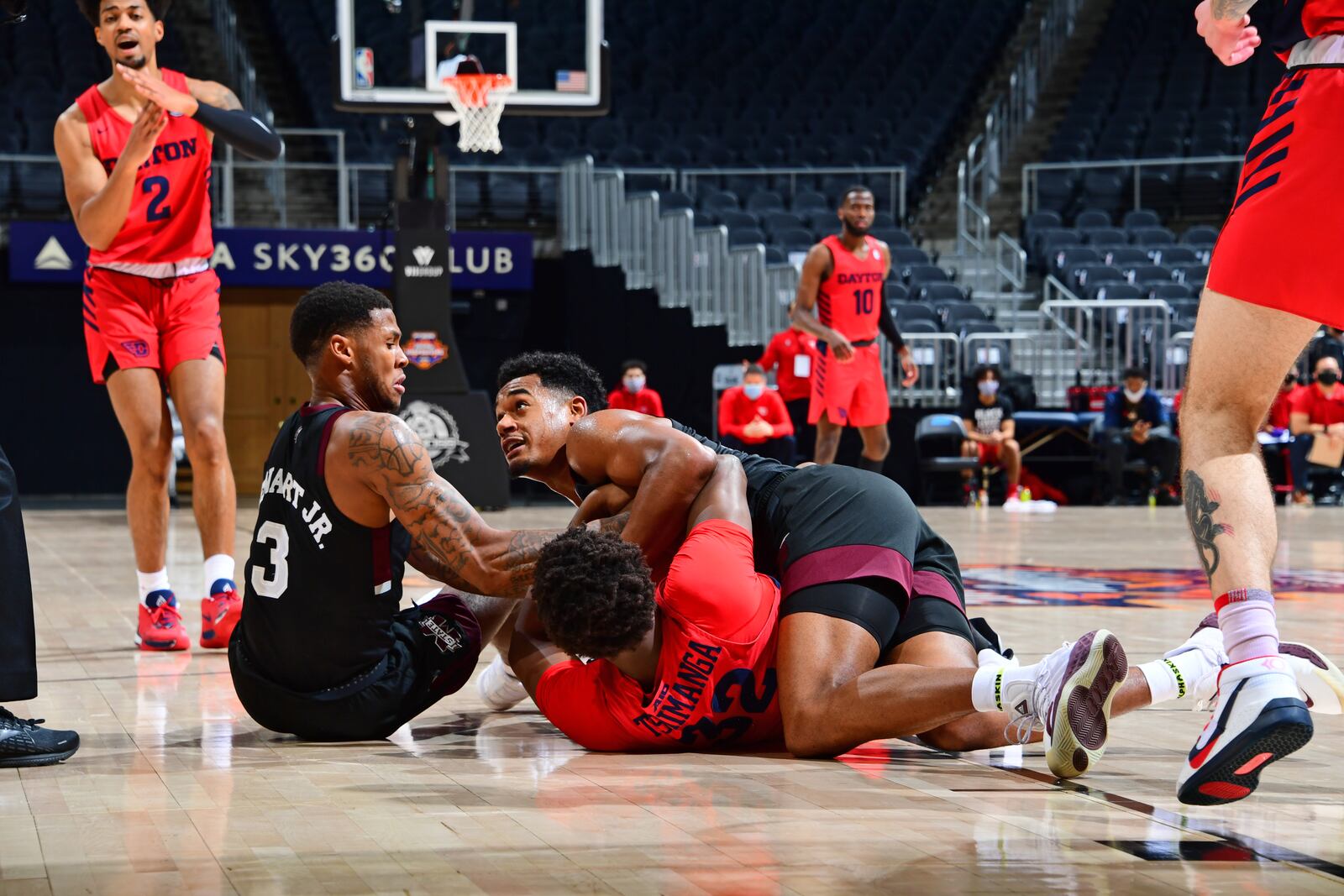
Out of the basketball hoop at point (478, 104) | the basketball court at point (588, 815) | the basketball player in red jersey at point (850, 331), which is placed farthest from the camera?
the basketball hoop at point (478, 104)

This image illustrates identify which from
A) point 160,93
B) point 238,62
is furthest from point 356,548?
point 238,62

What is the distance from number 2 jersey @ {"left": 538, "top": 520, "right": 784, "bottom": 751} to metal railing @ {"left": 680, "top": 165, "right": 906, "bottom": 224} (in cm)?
1479

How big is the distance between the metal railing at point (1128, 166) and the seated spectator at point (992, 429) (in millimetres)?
4465

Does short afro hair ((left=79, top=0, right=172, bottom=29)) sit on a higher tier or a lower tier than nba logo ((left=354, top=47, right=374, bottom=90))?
lower

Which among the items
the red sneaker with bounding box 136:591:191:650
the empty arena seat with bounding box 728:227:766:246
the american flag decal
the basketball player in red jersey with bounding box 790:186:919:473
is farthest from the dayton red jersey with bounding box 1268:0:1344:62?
the empty arena seat with bounding box 728:227:766:246

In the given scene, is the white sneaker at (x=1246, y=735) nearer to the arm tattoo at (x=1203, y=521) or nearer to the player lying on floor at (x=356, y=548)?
the arm tattoo at (x=1203, y=521)

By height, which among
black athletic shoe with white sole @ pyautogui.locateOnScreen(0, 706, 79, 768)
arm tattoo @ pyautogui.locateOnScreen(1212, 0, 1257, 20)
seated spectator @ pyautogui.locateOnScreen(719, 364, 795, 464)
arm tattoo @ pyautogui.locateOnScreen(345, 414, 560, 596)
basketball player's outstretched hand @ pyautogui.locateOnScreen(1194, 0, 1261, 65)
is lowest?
seated spectator @ pyautogui.locateOnScreen(719, 364, 795, 464)

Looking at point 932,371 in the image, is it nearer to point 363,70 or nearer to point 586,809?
point 363,70

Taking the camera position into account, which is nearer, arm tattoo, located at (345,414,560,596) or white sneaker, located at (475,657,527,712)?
arm tattoo, located at (345,414,560,596)

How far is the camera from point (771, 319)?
15812 mm

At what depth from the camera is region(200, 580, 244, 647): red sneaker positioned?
17.4ft

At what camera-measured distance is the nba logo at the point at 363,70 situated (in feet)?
37.9

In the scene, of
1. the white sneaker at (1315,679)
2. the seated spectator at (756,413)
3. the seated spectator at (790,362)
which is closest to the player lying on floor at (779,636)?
the white sneaker at (1315,679)

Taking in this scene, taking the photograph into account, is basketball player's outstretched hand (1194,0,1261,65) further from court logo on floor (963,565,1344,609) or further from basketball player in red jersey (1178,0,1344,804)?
court logo on floor (963,565,1344,609)
